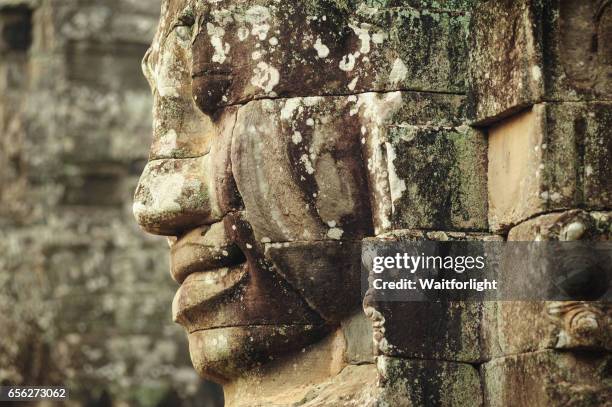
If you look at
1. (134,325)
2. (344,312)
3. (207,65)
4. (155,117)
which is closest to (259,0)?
(207,65)

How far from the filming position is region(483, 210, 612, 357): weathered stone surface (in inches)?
190

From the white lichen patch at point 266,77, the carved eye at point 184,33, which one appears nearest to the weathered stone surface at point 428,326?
the white lichen patch at point 266,77

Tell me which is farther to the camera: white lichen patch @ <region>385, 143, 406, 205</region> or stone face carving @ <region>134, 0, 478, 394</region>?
stone face carving @ <region>134, 0, 478, 394</region>

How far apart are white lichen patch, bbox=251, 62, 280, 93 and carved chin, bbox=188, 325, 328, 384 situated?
0.87 meters

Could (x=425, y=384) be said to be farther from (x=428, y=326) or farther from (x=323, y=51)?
(x=323, y=51)

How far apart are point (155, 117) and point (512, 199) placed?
1525 millimetres

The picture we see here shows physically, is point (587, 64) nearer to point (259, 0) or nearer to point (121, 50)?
point (259, 0)

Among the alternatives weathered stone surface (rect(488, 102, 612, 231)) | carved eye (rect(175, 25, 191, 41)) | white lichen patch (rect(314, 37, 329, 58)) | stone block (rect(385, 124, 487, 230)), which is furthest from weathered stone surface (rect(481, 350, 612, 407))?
carved eye (rect(175, 25, 191, 41))

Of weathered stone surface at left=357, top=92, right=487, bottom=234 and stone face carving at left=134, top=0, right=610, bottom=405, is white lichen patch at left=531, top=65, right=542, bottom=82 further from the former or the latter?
weathered stone surface at left=357, top=92, right=487, bottom=234

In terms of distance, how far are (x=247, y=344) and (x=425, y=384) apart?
0.80 meters

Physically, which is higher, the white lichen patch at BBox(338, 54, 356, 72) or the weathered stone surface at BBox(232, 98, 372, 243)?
the white lichen patch at BBox(338, 54, 356, 72)

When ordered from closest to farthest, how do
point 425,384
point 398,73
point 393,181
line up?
1. point 425,384
2. point 393,181
3. point 398,73

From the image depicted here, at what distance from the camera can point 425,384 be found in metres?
5.18

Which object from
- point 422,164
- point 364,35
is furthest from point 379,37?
point 422,164
